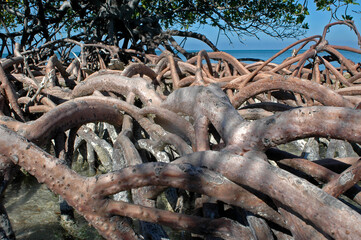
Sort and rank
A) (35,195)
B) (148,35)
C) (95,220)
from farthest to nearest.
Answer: (148,35) < (35,195) < (95,220)

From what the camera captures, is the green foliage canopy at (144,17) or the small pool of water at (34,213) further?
the green foliage canopy at (144,17)

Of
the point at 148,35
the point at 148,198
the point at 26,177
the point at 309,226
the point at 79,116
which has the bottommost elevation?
the point at 26,177

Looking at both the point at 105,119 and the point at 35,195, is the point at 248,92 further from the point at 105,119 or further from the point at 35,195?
the point at 35,195

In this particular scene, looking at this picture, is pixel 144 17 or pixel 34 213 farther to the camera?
pixel 144 17

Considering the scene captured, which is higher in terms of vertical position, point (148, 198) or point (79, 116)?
point (79, 116)

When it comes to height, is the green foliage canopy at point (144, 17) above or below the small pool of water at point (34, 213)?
above

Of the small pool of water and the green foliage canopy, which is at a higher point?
the green foliage canopy

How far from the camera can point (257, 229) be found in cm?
146

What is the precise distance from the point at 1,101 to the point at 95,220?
7.18 ft

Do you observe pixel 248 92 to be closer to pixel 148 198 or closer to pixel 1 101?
pixel 148 198

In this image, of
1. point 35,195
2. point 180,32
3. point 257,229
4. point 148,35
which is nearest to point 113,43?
point 148,35

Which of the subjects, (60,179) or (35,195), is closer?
(60,179)

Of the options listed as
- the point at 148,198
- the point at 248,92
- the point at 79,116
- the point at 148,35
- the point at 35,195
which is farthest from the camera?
the point at 148,35

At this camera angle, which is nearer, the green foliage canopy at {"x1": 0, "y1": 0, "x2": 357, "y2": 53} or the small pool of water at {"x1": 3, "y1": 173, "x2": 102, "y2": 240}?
the small pool of water at {"x1": 3, "y1": 173, "x2": 102, "y2": 240}
